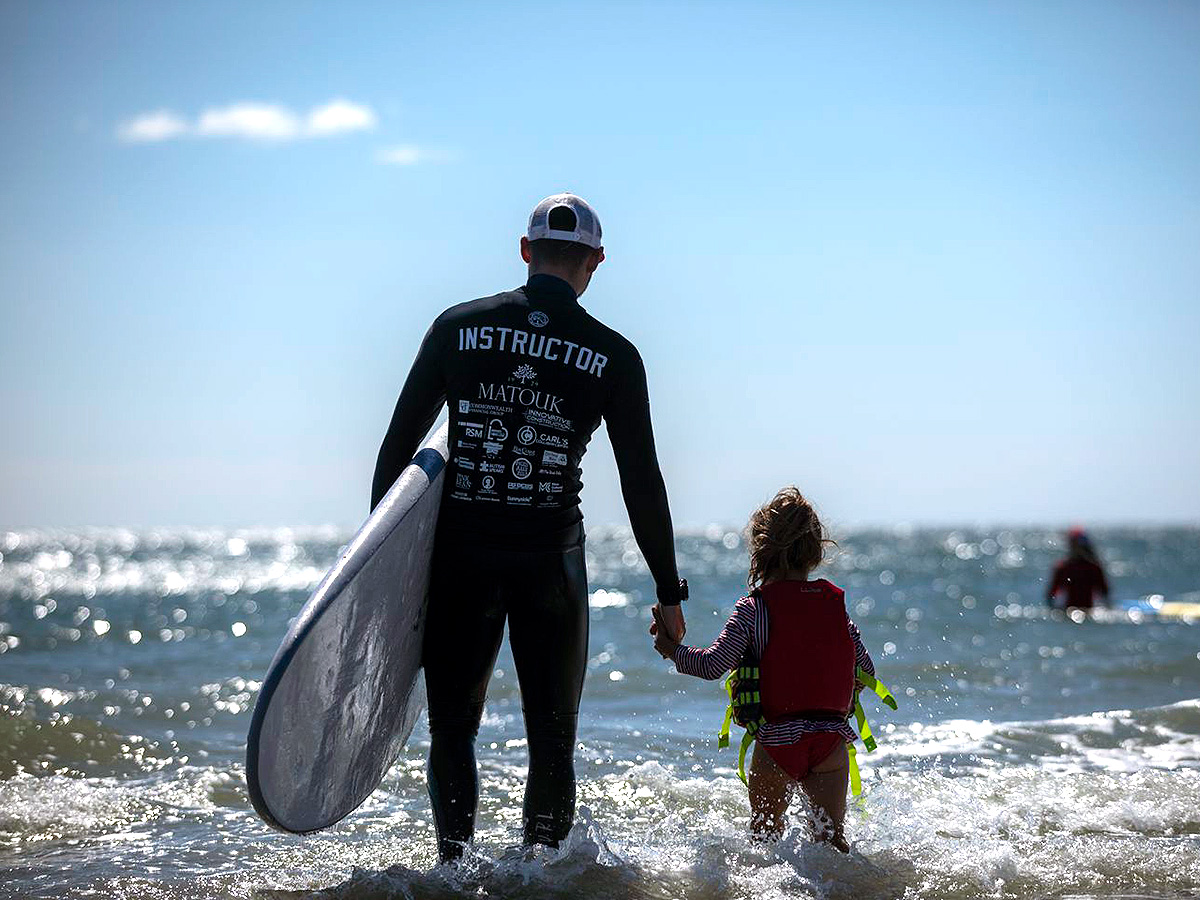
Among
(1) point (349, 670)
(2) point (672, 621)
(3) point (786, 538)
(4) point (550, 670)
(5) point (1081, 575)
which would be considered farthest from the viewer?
(5) point (1081, 575)

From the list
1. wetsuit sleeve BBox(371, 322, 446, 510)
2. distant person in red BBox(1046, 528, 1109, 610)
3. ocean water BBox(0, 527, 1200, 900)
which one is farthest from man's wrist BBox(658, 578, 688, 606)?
distant person in red BBox(1046, 528, 1109, 610)

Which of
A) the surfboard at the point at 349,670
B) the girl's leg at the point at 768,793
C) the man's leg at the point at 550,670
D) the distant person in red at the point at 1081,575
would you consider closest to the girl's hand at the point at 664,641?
the man's leg at the point at 550,670

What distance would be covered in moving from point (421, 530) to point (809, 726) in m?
1.37

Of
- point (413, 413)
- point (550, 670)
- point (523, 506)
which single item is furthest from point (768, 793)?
point (413, 413)

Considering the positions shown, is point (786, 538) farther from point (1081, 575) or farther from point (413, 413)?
point (1081, 575)

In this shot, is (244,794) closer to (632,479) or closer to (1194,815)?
(632,479)

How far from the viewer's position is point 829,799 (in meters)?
3.89

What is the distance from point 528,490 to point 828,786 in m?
1.35

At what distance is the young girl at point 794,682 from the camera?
388 centimetres

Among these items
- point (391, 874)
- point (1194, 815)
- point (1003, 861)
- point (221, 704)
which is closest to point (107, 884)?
point (391, 874)

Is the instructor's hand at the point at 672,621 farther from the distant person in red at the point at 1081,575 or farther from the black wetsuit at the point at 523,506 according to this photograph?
the distant person in red at the point at 1081,575

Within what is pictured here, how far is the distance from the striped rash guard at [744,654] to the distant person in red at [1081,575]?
13.3 m

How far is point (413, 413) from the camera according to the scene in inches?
148

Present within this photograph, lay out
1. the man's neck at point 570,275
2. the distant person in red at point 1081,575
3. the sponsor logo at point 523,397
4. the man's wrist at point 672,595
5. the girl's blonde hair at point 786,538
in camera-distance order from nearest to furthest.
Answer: the sponsor logo at point 523,397 < the man's neck at point 570,275 < the man's wrist at point 672,595 < the girl's blonde hair at point 786,538 < the distant person in red at point 1081,575
